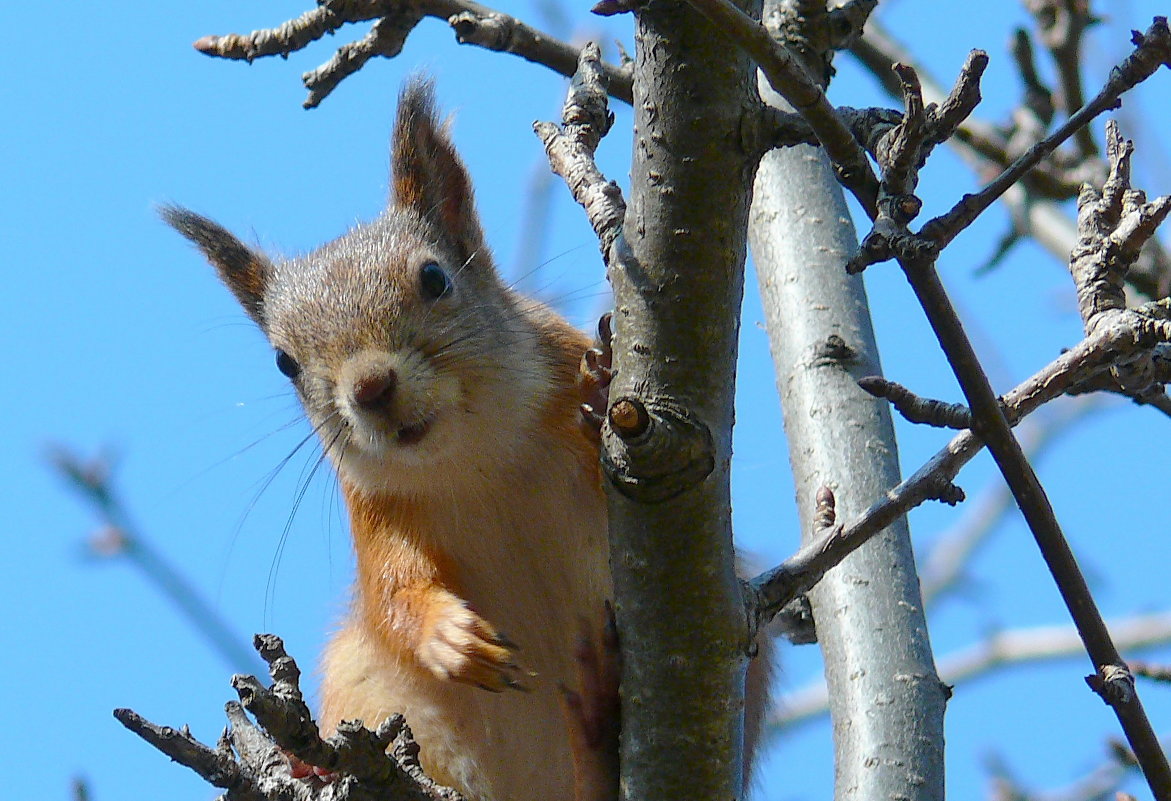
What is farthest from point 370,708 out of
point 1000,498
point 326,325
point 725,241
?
point 1000,498

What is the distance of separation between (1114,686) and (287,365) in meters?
2.42

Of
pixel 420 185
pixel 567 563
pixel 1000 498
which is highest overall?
pixel 1000 498

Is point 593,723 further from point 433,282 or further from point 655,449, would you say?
point 433,282

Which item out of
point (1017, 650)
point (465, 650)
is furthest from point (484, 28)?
point (1017, 650)

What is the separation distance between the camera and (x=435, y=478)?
3416 millimetres

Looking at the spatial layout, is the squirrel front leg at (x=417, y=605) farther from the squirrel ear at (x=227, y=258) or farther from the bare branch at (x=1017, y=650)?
the bare branch at (x=1017, y=650)

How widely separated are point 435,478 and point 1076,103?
7.30ft

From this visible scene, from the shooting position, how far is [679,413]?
6.42 feet

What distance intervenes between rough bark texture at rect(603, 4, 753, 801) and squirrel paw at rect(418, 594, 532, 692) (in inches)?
29.9

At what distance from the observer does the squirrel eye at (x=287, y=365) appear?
363 cm

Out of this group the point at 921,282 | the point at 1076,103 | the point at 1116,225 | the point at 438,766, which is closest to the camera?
the point at 921,282

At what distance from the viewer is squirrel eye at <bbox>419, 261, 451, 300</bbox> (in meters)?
3.61

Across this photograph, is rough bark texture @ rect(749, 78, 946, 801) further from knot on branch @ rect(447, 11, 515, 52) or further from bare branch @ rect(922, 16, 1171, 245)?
bare branch @ rect(922, 16, 1171, 245)

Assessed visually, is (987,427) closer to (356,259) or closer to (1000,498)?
(356,259)
